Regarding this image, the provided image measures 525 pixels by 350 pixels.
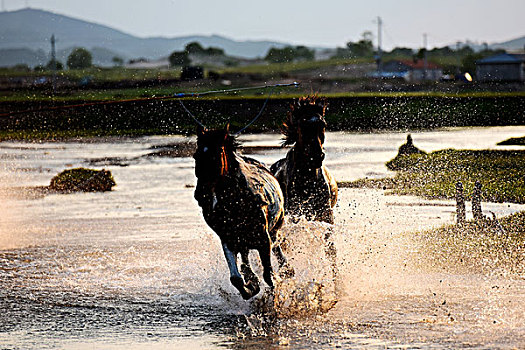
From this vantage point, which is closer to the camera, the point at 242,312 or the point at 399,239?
the point at 242,312

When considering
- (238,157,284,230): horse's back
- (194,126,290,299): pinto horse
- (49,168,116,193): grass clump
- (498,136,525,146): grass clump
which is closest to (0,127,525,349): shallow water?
(194,126,290,299): pinto horse

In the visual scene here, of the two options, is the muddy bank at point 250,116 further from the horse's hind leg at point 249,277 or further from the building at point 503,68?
the building at point 503,68

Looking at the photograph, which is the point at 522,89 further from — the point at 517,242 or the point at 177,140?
the point at 517,242

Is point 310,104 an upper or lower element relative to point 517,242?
upper

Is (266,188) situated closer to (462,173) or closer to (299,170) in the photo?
(299,170)

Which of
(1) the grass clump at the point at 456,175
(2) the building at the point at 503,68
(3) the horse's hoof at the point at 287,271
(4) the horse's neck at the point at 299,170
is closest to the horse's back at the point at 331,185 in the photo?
(4) the horse's neck at the point at 299,170

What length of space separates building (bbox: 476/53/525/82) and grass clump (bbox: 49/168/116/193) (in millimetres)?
80358

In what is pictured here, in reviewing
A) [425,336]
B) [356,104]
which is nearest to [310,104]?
[425,336]

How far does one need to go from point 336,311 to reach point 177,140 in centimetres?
3210

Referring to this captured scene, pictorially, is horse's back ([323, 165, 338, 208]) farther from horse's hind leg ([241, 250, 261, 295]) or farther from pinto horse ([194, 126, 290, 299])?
horse's hind leg ([241, 250, 261, 295])

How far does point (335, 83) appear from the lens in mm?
83188

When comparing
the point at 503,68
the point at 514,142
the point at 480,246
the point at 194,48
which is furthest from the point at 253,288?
the point at 194,48

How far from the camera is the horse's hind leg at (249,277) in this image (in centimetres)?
984

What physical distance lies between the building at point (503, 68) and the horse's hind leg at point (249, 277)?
91.9m
